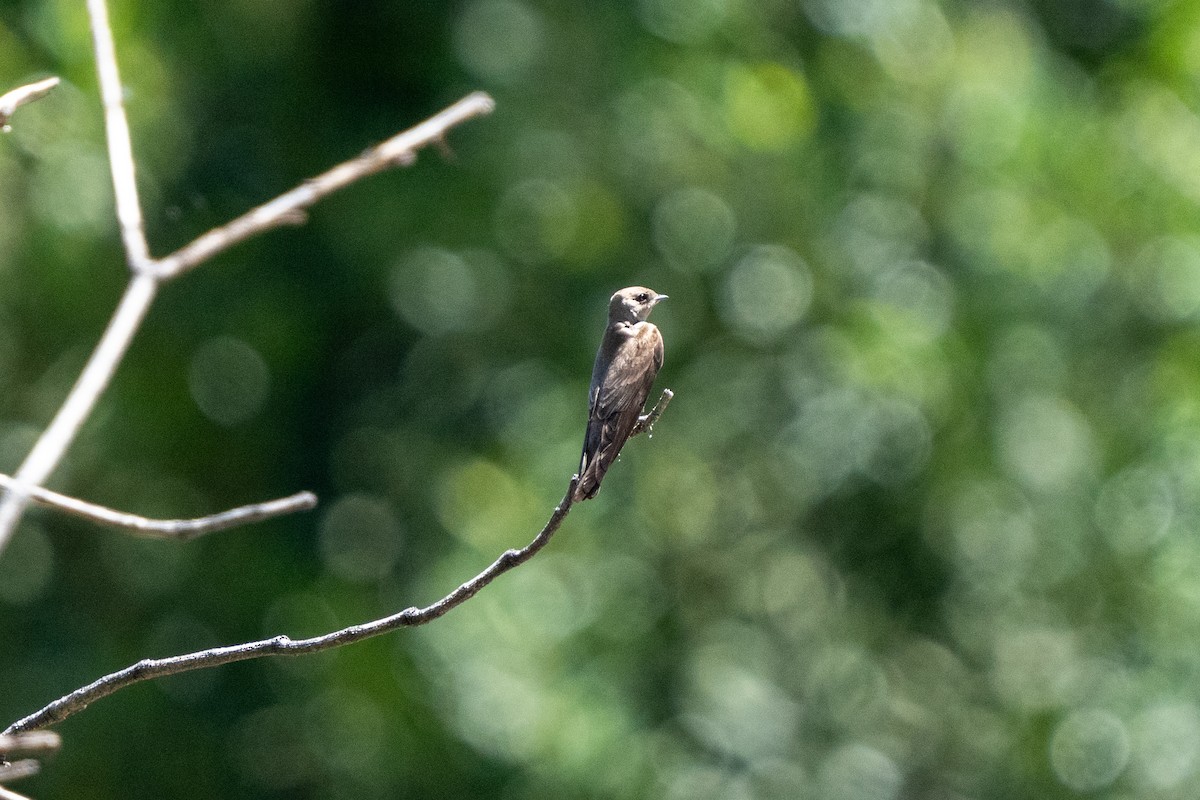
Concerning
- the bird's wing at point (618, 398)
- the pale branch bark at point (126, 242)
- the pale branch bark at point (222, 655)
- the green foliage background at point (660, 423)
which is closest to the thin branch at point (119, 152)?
the pale branch bark at point (126, 242)

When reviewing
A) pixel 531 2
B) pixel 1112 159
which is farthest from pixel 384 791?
pixel 1112 159

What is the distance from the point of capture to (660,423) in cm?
1095

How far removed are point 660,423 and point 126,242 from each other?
986 centimetres

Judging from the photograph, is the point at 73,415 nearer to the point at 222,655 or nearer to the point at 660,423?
the point at 222,655

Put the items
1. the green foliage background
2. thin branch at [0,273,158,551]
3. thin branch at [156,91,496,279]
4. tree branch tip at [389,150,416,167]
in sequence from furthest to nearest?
the green foliage background, tree branch tip at [389,150,416,167], thin branch at [156,91,496,279], thin branch at [0,273,158,551]

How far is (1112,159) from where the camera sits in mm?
11367

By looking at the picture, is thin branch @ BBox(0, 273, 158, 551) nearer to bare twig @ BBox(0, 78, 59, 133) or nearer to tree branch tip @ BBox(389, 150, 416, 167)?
tree branch tip @ BBox(389, 150, 416, 167)

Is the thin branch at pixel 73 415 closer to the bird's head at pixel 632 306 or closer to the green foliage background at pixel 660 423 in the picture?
the bird's head at pixel 632 306

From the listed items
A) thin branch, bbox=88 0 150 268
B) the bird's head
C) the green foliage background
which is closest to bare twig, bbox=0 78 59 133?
thin branch, bbox=88 0 150 268

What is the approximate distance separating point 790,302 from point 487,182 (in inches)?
94.4

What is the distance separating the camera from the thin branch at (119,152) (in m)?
1.12

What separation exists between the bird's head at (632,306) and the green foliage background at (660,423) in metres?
5.07

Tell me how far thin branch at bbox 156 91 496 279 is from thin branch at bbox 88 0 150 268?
0.09 ft

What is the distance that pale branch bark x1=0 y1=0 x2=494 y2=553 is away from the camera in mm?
956
